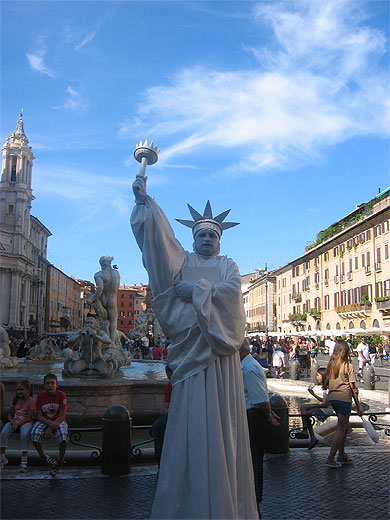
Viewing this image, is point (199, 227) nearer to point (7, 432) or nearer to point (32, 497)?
point (32, 497)

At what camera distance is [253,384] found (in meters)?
4.70

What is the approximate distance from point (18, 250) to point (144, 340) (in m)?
54.0

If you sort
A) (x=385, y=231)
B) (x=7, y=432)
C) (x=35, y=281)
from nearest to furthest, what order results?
1. (x=7, y=432)
2. (x=385, y=231)
3. (x=35, y=281)


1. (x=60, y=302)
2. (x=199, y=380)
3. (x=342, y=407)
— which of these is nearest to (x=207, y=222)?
(x=199, y=380)

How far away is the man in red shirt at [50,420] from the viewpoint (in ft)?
19.0

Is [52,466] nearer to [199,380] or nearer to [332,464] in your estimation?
[199,380]

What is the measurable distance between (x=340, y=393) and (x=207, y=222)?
3.46m

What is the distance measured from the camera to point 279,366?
64.6ft

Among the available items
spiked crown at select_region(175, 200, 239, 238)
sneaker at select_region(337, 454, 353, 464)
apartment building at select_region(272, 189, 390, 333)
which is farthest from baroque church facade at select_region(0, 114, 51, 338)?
spiked crown at select_region(175, 200, 239, 238)

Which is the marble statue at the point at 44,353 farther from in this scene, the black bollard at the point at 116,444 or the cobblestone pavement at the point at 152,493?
the black bollard at the point at 116,444

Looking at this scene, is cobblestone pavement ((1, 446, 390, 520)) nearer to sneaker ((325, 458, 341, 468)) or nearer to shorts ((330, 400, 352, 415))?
sneaker ((325, 458, 341, 468))

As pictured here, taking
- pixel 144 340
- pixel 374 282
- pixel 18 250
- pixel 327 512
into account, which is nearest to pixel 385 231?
pixel 374 282

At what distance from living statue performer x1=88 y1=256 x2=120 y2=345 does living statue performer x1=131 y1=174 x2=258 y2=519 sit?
9.38 metres

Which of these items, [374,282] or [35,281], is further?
[35,281]
